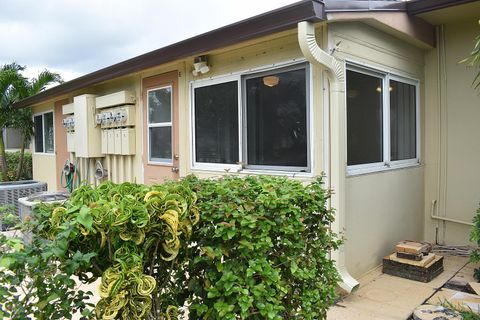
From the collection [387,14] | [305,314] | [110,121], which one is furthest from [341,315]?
[110,121]

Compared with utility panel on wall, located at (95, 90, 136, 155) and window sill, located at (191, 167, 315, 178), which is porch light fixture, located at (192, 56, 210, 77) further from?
utility panel on wall, located at (95, 90, 136, 155)

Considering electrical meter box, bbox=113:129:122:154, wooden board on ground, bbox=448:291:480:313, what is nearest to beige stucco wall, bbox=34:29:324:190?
electrical meter box, bbox=113:129:122:154

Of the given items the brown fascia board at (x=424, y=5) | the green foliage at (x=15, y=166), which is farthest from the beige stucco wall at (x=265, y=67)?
the green foliage at (x=15, y=166)

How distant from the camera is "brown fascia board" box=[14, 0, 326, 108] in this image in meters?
3.16

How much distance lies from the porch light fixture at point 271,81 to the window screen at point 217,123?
459 millimetres

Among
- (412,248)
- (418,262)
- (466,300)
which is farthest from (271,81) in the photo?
(466,300)

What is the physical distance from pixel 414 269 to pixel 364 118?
166cm

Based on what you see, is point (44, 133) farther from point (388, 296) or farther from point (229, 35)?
point (388, 296)

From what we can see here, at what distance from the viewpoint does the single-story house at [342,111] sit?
354 centimetres

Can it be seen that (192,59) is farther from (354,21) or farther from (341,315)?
(341,315)

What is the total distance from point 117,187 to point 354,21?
291cm

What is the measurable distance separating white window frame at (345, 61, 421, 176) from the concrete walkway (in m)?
1.13

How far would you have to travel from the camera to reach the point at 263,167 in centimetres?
411

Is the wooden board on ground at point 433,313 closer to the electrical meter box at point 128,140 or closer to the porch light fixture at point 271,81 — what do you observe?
the porch light fixture at point 271,81
